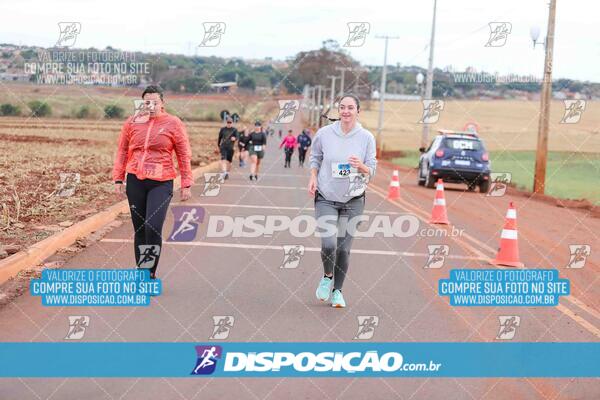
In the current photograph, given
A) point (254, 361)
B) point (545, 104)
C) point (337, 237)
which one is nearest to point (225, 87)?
point (545, 104)

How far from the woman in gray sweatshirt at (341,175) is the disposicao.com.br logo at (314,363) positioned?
2.54m

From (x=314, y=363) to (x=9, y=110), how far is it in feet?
54.4

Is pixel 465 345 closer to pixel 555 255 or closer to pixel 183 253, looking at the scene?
pixel 183 253

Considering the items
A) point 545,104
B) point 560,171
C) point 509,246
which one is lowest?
point 560,171

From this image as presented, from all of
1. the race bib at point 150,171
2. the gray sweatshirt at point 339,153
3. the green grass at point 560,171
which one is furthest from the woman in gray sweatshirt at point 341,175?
Answer: the green grass at point 560,171

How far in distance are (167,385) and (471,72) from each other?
18.4m

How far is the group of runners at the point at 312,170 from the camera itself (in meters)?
8.72

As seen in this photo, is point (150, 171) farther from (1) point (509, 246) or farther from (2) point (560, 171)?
(2) point (560, 171)

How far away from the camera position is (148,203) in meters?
9.27

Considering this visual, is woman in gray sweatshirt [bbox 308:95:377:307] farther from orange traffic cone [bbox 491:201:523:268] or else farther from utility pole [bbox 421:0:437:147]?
utility pole [bbox 421:0:437:147]

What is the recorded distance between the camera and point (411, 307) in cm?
908

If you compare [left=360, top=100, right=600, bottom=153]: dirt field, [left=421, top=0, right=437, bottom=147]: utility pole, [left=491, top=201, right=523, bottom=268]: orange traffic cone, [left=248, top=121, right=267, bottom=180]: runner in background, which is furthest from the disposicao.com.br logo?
[left=360, top=100, right=600, bottom=153]: dirt field

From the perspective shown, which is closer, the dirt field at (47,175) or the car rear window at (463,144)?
the dirt field at (47,175)

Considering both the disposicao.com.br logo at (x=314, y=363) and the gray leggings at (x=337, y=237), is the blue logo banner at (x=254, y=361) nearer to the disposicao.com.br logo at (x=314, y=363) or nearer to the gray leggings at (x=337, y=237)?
the disposicao.com.br logo at (x=314, y=363)
